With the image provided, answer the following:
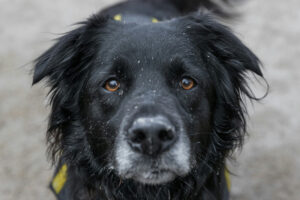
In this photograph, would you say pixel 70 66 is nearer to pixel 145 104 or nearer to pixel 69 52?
pixel 69 52

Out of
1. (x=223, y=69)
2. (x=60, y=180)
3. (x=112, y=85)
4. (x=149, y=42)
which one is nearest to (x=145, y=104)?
(x=112, y=85)

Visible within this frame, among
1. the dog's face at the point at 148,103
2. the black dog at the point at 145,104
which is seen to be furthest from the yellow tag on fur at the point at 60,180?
the dog's face at the point at 148,103

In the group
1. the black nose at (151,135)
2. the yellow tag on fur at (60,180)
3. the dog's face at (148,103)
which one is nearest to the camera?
the black nose at (151,135)

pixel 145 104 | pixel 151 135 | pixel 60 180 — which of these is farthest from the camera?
pixel 60 180

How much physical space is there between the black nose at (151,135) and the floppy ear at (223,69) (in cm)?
79

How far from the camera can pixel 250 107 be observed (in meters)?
5.16

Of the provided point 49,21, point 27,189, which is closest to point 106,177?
point 27,189

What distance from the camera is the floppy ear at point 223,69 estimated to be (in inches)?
119

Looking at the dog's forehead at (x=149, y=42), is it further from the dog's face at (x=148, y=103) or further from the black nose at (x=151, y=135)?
the black nose at (x=151, y=135)

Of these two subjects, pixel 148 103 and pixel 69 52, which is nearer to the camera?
pixel 148 103

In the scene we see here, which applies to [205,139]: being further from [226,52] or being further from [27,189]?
[27,189]

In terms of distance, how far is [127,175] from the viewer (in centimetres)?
257

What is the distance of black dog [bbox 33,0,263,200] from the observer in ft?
8.23

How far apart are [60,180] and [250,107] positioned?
2.84 m
